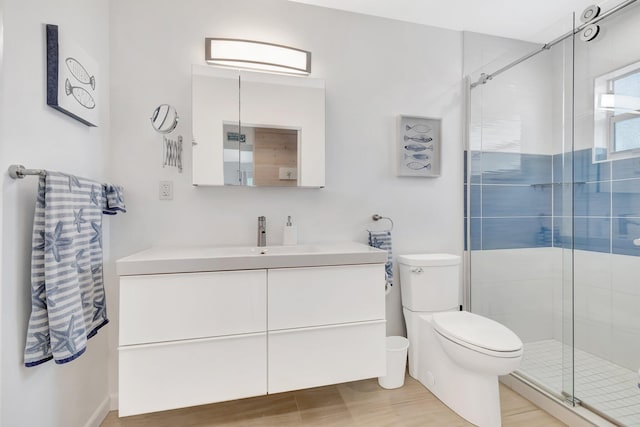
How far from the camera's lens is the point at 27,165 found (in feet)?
3.42

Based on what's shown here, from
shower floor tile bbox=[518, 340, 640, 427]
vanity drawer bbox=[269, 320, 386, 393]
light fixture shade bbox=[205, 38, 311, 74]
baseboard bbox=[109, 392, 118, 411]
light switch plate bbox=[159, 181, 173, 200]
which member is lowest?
baseboard bbox=[109, 392, 118, 411]

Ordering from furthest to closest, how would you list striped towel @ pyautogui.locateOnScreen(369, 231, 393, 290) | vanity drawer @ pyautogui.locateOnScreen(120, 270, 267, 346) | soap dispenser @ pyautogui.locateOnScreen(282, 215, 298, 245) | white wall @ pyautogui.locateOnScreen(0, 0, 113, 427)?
striped towel @ pyautogui.locateOnScreen(369, 231, 393, 290)
soap dispenser @ pyautogui.locateOnScreen(282, 215, 298, 245)
vanity drawer @ pyautogui.locateOnScreen(120, 270, 267, 346)
white wall @ pyautogui.locateOnScreen(0, 0, 113, 427)

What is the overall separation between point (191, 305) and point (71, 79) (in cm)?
108

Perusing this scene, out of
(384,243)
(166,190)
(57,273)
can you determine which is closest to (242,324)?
(57,273)

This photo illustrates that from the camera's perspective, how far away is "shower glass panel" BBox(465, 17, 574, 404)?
178 centimetres

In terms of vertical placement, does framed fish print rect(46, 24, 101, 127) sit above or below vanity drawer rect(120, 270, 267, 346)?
above

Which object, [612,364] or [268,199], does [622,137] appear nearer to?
[612,364]

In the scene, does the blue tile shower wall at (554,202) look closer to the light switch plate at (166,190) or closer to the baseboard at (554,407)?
the baseboard at (554,407)

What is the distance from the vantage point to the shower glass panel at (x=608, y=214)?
155cm

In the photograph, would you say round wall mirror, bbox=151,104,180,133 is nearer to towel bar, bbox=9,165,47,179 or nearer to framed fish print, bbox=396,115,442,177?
towel bar, bbox=9,165,47,179

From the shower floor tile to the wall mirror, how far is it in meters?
1.71

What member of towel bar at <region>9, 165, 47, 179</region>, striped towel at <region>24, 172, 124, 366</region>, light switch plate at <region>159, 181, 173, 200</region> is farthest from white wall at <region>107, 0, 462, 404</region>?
towel bar at <region>9, 165, 47, 179</region>

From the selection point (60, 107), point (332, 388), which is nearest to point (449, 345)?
point (332, 388)

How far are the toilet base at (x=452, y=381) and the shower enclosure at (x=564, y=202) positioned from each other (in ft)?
1.51
